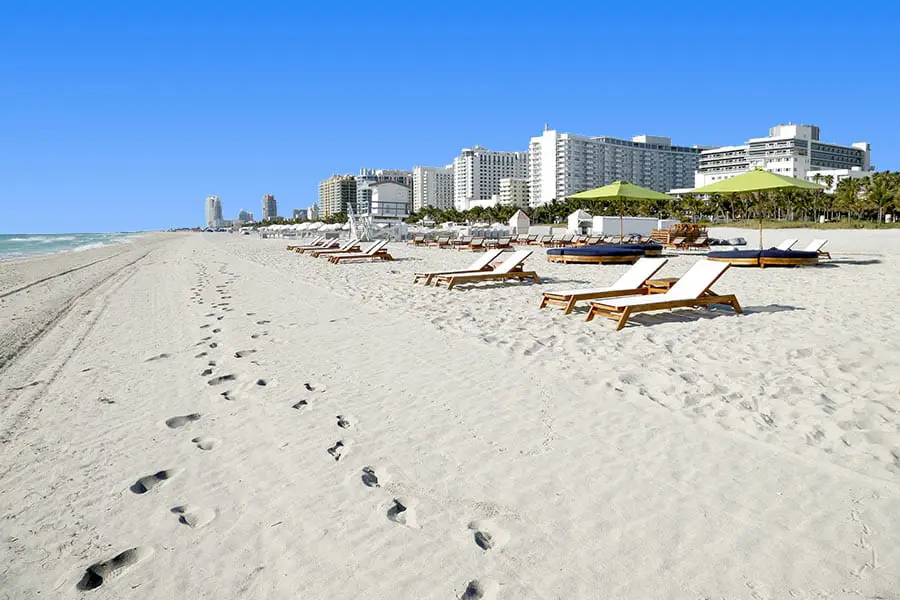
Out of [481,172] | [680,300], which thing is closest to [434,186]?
[481,172]

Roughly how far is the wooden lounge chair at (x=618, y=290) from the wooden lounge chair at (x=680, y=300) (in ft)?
0.97

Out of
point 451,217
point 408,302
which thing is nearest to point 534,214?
point 451,217

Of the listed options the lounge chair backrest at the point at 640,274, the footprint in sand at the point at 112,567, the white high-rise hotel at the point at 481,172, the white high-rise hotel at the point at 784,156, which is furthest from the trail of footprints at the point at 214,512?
the white high-rise hotel at the point at 481,172

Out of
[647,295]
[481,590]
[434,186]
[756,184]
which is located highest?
[434,186]

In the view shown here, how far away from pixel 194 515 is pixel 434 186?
16826 centimetres

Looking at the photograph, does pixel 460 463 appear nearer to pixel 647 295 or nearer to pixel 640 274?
pixel 647 295

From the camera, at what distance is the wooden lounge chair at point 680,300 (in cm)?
654

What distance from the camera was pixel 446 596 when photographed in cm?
203

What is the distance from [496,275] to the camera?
34.3 ft

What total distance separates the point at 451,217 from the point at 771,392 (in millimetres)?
97316

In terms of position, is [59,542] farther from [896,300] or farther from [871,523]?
[896,300]

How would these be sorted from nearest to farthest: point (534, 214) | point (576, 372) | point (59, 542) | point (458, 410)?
1. point (59, 542)
2. point (458, 410)
3. point (576, 372)
4. point (534, 214)

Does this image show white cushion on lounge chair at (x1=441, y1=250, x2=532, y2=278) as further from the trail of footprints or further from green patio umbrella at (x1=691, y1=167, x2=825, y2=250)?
the trail of footprints

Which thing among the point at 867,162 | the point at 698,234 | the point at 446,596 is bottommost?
the point at 446,596
